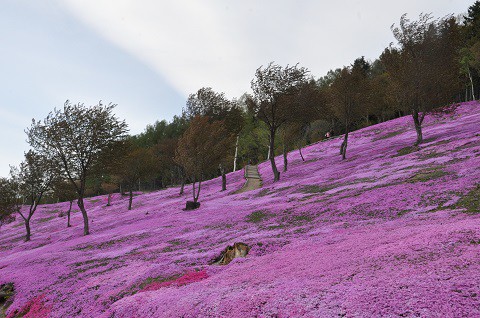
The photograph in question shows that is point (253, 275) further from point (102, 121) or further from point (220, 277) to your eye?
point (102, 121)

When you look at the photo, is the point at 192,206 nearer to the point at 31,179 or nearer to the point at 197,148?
the point at 197,148

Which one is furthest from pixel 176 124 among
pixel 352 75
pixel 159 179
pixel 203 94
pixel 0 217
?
pixel 352 75

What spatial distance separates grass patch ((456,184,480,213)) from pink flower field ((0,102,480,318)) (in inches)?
1.9

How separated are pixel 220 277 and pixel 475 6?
4316 inches

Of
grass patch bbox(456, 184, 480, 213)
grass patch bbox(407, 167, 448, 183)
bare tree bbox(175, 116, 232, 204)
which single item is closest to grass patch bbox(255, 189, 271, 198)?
bare tree bbox(175, 116, 232, 204)

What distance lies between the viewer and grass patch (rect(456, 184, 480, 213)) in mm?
12070

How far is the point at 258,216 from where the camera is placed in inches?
889

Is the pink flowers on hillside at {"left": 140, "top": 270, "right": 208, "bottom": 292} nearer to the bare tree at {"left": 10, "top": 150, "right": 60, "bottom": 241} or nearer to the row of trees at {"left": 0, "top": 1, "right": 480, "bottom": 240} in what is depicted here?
the row of trees at {"left": 0, "top": 1, "right": 480, "bottom": 240}

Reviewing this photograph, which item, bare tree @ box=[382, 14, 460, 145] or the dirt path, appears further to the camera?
the dirt path

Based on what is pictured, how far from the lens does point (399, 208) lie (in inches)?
602

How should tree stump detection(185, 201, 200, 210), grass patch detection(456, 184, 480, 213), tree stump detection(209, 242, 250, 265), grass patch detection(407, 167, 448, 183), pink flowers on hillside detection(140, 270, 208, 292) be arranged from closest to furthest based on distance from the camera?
pink flowers on hillside detection(140, 270, 208, 292) < grass patch detection(456, 184, 480, 213) < tree stump detection(209, 242, 250, 265) < grass patch detection(407, 167, 448, 183) < tree stump detection(185, 201, 200, 210)

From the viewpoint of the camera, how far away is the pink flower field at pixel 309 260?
5.88m

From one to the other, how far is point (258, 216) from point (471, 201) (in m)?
13.2

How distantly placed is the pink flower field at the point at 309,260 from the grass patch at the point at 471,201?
0.16 feet
